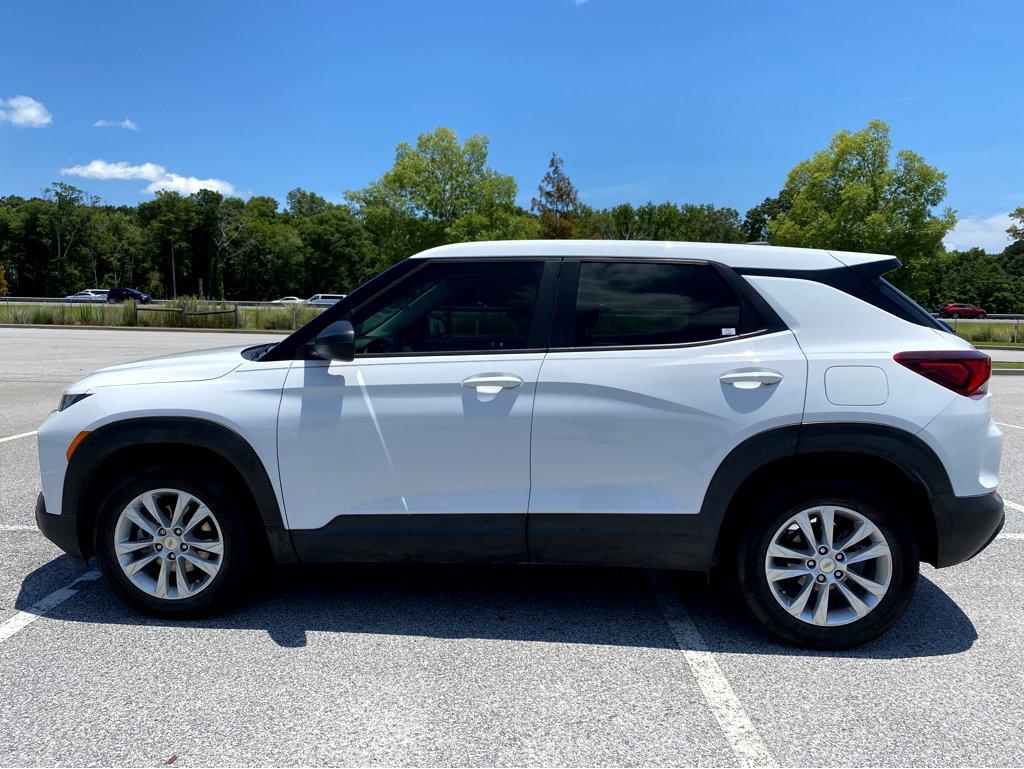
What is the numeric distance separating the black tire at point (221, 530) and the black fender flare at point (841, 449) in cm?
225

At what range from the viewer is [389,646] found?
336cm

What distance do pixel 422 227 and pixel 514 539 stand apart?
50.6m

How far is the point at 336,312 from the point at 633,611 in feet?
6.91

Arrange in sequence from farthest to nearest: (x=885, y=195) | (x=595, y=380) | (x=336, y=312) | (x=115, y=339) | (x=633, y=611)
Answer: (x=885, y=195) < (x=115, y=339) < (x=633, y=611) < (x=336, y=312) < (x=595, y=380)

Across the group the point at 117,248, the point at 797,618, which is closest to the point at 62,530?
the point at 797,618

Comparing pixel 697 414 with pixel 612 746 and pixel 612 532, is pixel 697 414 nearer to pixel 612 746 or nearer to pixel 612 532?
pixel 612 532

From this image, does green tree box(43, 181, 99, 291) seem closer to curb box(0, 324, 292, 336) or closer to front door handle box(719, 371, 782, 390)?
curb box(0, 324, 292, 336)

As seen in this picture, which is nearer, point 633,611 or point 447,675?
point 447,675

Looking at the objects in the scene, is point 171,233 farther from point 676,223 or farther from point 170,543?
point 170,543

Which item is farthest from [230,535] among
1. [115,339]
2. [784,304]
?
[115,339]

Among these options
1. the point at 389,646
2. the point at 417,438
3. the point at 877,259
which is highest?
the point at 877,259

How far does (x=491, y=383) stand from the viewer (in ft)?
10.9

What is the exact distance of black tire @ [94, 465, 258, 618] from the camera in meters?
3.52

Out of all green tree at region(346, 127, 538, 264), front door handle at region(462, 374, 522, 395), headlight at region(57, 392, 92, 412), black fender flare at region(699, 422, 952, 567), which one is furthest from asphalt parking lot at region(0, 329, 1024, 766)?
green tree at region(346, 127, 538, 264)
